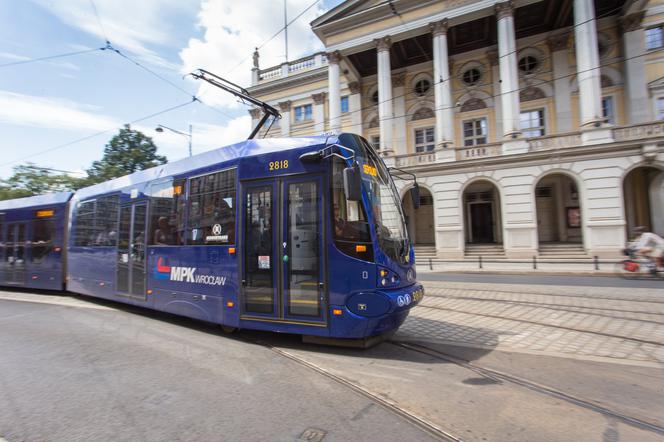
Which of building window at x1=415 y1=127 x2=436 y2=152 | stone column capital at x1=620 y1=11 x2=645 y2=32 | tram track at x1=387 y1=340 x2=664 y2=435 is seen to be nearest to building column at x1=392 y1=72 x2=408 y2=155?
building window at x1=415 y1=127 x2=436 y2=152

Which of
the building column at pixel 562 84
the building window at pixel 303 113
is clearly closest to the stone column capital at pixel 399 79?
the building window at pixel 303 113

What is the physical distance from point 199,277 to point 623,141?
821 inches

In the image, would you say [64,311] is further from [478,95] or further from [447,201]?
[478,95]

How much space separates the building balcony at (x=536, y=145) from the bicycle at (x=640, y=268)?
24.1ft

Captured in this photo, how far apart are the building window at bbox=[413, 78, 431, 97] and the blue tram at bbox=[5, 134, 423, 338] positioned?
2245 cm

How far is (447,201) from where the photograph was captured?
2092 cm

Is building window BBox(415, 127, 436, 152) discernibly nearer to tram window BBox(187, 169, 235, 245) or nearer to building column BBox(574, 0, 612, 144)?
building column BBox(574, 0, 612, 144)

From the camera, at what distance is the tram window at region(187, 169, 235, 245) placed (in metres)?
5.64

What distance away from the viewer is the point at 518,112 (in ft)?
64.3

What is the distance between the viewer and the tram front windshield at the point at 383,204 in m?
4.81

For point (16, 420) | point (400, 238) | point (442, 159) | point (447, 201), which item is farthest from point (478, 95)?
point (16, 420)

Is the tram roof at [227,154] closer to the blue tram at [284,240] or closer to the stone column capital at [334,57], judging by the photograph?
the blue tram at [284,240]

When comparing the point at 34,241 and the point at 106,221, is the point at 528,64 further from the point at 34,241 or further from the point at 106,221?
the point at 34,241

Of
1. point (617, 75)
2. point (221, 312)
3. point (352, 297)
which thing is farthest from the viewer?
point (617, 75)
